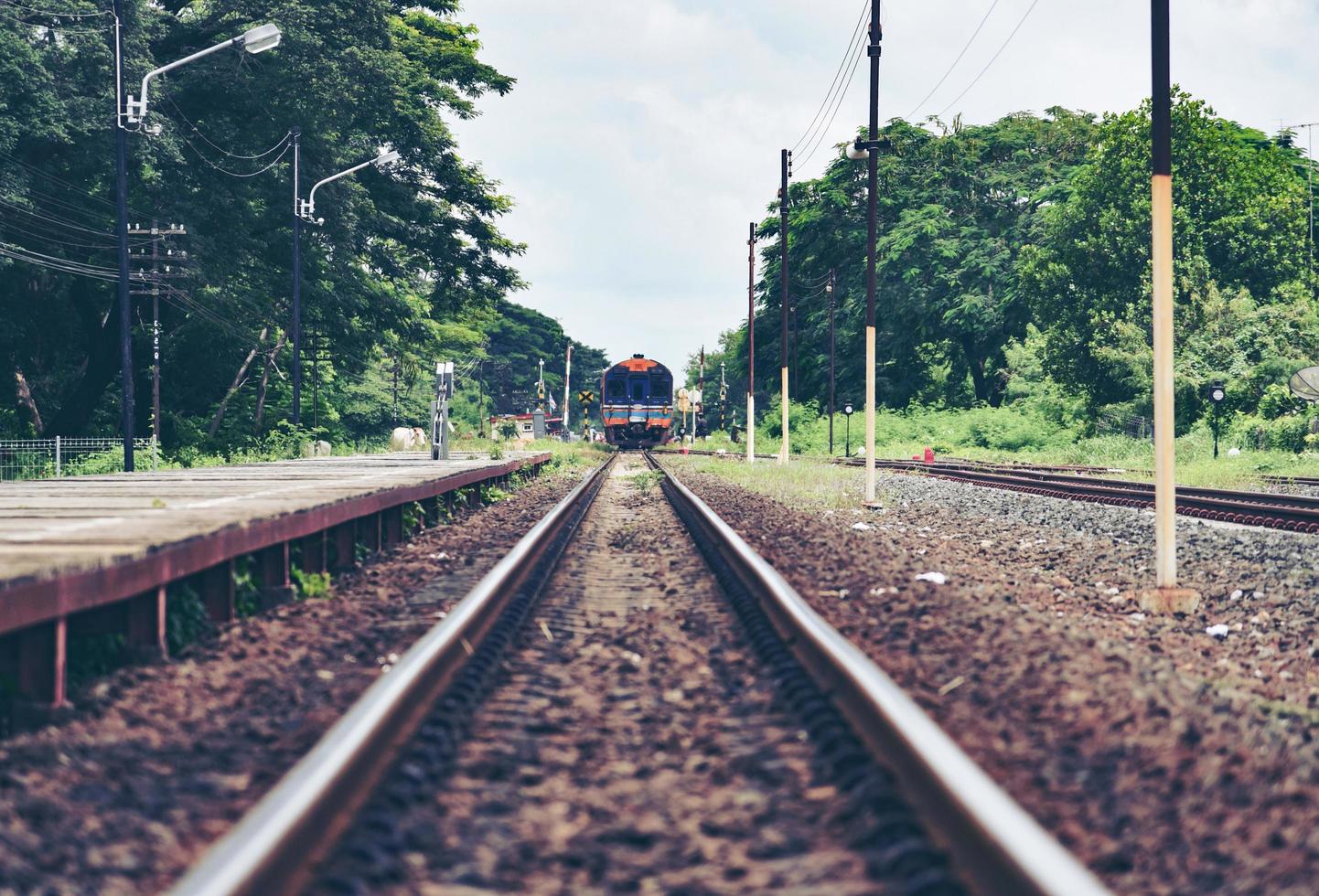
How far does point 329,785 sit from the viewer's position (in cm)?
286

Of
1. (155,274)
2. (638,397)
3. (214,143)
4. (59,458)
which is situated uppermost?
(214,143)

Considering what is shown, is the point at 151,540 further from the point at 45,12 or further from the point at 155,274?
the point at 155,274

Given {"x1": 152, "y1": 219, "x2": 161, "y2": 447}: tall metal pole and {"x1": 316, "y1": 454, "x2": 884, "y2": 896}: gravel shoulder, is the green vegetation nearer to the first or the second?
{"x1": 316, "y1": 454, "x2": 884, "y2": 896}: gravel shoulder

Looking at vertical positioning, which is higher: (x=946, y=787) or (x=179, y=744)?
(x=946, y=787)

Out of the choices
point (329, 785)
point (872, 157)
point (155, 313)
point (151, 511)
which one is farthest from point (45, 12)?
point (329, 785)

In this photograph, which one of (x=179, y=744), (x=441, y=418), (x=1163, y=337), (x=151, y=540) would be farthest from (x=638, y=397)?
(x=179, y=744)

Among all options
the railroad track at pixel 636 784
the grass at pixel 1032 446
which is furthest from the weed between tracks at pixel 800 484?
the railroad track at pixel 636 784

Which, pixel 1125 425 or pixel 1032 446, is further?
pixel 1032 446

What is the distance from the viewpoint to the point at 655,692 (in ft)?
15.0

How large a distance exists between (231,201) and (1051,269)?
88.0 feet

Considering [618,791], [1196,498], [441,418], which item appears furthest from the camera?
[441,418]

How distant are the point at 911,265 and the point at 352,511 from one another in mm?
43292

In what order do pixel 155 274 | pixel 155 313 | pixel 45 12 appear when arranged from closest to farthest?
pixel 45 12 → pixel 155 274 → pixel 155 313

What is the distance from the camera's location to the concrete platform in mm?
4180
